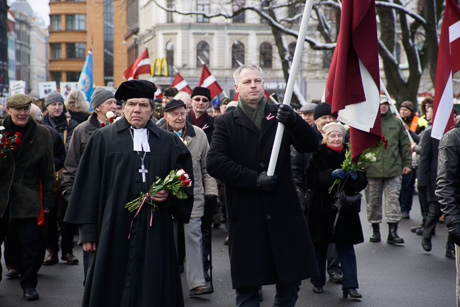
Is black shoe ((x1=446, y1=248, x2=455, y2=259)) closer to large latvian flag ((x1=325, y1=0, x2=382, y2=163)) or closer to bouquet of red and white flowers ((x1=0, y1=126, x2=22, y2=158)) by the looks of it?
large latvian flag ((x1=325, y1=0, x2=382, y2=163))

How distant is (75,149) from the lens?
788cm

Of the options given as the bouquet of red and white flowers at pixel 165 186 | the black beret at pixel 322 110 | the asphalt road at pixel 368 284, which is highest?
the black beret at pixel 322 110

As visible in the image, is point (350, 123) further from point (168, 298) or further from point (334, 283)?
point (334, 283)

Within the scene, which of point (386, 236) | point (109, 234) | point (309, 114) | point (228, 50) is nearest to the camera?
point (109, 234)

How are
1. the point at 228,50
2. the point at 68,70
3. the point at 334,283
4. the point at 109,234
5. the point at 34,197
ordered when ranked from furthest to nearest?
the point at 68,70, the point at 228,50, the point at 334,283, the point at 34,197, the point at 109,234

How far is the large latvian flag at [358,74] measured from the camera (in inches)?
209

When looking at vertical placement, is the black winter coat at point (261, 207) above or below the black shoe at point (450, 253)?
above

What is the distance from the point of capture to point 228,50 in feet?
215

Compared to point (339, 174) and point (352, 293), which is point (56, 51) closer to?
point (339, 174)

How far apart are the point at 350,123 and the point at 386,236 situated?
6334mm

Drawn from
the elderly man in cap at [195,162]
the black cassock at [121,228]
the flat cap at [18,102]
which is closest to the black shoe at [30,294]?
the elderly man in cap at [195,162]

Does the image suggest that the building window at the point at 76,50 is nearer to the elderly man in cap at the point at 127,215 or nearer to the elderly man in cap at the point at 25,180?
the elderly man in cap at the point at 25,180

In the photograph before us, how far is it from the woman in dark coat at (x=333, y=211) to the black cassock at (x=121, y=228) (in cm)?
261

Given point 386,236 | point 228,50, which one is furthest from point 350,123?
point 228,50
